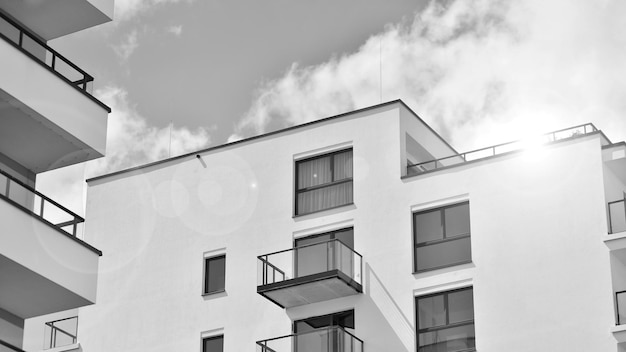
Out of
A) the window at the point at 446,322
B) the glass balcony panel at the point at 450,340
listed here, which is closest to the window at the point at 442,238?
the window at the point at 446,322

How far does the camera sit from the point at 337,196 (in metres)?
45.2

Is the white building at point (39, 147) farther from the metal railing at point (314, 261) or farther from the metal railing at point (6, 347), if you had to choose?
the metal railing at point (314, 261)

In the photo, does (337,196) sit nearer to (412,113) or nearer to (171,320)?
(412,113)

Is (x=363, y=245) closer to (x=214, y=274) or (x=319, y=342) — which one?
(x=319, y=342)

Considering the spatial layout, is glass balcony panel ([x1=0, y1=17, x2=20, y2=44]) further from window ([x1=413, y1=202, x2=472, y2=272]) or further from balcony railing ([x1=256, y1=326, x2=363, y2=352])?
window ([x1=413, y1=202, x2=472, y2=272])

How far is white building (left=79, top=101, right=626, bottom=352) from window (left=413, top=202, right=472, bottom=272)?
5 centimetres

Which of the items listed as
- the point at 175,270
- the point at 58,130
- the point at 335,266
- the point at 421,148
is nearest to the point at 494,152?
the point at 421,148

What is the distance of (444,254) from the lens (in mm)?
42469

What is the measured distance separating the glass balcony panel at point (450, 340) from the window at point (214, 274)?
810 centimetres

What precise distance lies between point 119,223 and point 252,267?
6089 millimetres

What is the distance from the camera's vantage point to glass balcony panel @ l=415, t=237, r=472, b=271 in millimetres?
42125

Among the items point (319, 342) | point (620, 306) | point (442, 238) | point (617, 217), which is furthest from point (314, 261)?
point (620, 306)

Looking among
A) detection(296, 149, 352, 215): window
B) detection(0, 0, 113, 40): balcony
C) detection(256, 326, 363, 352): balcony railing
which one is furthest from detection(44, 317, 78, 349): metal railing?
detection(0, 0, 113, 40): balcony

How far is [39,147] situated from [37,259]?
3077 mm
